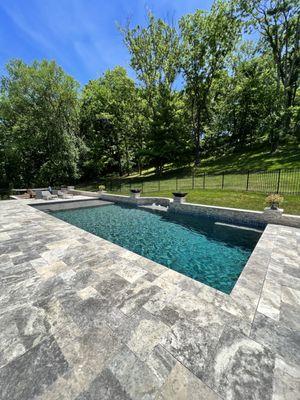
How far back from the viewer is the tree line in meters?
16.9

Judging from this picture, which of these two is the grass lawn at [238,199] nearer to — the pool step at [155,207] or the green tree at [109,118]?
the pool step at [155,207]

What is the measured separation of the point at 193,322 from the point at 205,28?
78.2ft

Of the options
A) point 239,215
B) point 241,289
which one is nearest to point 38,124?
point 239,215

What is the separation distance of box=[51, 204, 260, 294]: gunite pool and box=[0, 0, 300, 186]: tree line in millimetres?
11939

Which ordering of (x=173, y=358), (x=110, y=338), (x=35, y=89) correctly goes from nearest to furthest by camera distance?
(x=173, y=358), (x=110, y=338), (x=35, y=89)

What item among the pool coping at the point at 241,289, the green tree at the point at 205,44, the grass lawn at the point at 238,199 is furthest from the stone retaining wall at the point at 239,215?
the green tree at the point at 205,44

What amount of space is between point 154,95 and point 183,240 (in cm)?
1880

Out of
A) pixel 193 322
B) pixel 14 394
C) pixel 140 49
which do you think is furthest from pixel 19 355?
pixel 140 49

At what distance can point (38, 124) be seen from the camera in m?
17.5

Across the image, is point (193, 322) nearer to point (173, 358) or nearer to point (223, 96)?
point (173, 358)

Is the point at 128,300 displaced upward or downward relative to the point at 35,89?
downward

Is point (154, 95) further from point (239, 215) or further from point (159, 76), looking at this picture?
point (239, 215)

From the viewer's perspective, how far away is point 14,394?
1.41 meters

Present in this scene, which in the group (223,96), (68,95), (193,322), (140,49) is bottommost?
(193,322)
